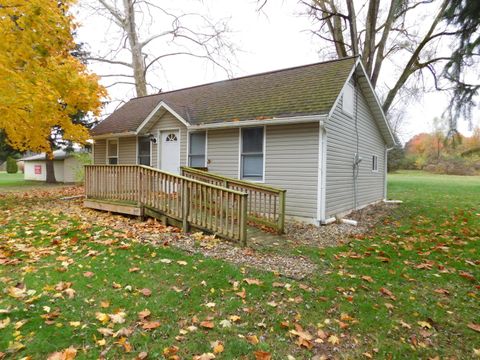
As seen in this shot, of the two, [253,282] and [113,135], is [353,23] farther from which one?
[253,282]

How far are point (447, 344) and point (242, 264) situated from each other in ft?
9.70

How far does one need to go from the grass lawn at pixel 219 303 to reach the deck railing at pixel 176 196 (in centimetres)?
134

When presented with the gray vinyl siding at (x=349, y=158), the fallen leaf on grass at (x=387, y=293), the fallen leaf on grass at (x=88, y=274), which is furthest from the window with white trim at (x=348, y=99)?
the fallen leaf on grass at (x=88, y=274)

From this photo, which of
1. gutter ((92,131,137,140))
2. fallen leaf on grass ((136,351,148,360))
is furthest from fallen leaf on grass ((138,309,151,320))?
gutter ((92,131,137,140))

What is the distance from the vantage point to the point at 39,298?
3.71m

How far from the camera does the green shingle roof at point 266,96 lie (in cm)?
945

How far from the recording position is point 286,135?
9.59m

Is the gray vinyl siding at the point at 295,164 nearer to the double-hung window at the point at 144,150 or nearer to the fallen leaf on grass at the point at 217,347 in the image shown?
the double-hung window at the point at 144,150

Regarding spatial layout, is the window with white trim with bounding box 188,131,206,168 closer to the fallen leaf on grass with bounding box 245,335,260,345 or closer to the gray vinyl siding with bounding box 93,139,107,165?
the gray vinyl siding with bounding box 93,139,107,165

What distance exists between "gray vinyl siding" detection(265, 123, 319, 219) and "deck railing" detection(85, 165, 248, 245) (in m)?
2.37

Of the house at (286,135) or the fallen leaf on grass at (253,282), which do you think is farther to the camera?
the house at (286,135)

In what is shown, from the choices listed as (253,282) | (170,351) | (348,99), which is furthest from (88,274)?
(348,99)

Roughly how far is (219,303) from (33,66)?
Answer: 8.51 m

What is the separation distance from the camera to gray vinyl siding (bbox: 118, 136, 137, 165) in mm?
13655
